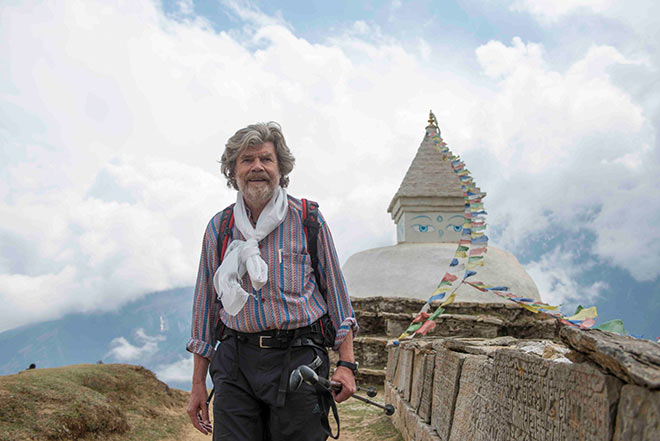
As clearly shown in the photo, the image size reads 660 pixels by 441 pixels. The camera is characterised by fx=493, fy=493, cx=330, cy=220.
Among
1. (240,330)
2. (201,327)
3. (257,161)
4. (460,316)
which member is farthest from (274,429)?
(460,316)

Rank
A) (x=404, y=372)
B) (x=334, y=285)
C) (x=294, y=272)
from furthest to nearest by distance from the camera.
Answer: (x=404, y=372) → (x=334, y=285) → (x=294, y=272)

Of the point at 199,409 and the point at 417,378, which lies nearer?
the point at 199,409

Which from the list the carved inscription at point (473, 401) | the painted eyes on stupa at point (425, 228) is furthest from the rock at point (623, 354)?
the painted eyes on stupa at point (425, 228)

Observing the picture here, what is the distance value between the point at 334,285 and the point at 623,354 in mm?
1613

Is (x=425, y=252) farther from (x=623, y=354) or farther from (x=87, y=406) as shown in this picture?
(x=623, y=354)

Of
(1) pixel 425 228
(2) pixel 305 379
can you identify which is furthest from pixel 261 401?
(1) pixel 425 228

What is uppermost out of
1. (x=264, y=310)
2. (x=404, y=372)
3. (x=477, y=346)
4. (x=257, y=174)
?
(x=257, y=174)

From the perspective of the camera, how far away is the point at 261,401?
2402mm

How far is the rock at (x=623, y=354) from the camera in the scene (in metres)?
1.10

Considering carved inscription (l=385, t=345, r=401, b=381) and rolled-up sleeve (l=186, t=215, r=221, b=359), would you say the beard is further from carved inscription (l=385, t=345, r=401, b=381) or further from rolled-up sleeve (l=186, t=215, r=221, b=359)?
carved inscription (l=385, t=345, r=401, b=381)

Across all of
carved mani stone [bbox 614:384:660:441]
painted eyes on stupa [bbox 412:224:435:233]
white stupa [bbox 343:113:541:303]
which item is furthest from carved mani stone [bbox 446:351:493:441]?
painted eyes on stupa [bbox 412:224:435:233]

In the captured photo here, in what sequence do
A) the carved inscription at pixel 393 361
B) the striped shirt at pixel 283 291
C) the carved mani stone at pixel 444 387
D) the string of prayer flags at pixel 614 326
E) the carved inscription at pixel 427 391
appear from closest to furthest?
the striped shirt at pixel 283 291
the carved mani stone at pixel 444 387
the string of prayer flags at pixel 614 326
the carved inscription at pixel 427 391
the carved inscription at pixel 393 361

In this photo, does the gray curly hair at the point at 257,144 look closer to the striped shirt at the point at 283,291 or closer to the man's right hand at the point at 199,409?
the striped shirt at the point at 283,291

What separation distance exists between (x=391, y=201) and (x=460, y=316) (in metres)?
5.27
